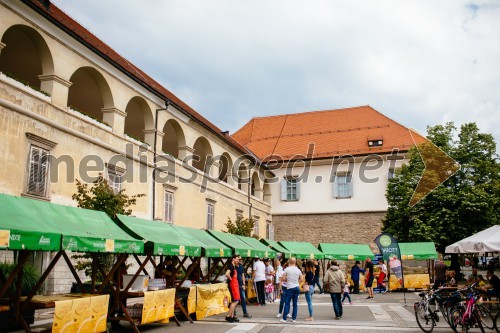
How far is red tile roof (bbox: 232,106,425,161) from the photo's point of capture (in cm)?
3784

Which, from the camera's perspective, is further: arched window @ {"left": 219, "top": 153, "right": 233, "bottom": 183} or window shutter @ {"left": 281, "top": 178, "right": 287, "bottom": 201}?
window shutter @ {"left": 281, "top": 178, "right": 287, "bottom": 201}

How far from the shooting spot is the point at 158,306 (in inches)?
429

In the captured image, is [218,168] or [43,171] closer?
[43,171]

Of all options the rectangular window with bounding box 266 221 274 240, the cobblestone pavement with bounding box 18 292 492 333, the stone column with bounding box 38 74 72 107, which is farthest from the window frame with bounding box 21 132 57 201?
the rectangular window with bounding box 266 221 274 240

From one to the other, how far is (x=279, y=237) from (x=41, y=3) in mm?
26636

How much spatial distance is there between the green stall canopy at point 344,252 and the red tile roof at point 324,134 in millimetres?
9840

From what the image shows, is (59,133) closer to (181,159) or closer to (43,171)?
(43,171)

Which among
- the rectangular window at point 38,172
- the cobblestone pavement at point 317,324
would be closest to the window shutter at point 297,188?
the cobblestone pavement at point 317,324

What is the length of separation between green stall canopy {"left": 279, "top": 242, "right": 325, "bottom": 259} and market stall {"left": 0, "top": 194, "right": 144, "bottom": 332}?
14654mm

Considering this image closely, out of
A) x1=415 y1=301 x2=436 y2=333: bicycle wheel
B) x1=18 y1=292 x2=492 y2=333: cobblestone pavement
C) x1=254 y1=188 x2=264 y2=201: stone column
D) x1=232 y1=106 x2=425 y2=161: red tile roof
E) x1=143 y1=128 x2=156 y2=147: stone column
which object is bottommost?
Answer: x1=18 y1=292 x2=492 y2=333: cobblestone pavement

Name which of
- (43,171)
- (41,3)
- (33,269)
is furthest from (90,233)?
(41,3)

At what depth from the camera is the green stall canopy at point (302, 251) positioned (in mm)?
24188

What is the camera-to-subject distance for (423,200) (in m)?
31.4

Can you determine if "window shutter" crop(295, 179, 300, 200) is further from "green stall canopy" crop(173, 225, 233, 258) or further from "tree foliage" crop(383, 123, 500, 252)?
"green stall canopy" crop(173, 225, 233, 258)
